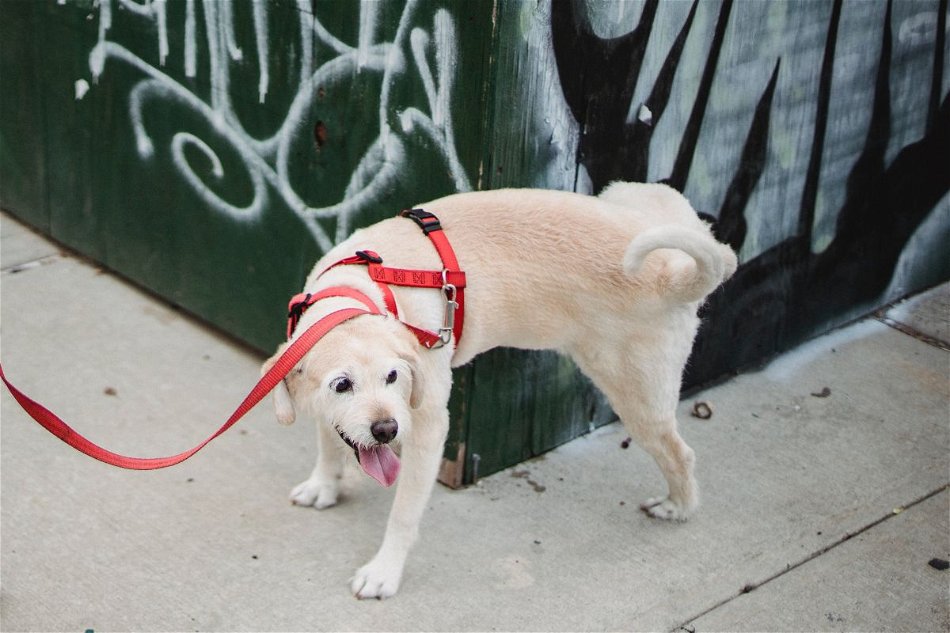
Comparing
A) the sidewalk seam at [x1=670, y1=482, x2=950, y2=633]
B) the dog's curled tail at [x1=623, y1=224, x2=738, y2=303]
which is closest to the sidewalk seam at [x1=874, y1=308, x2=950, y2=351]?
the sidewalk seam at [x1=670, y1=482, x2=950, y2=633]

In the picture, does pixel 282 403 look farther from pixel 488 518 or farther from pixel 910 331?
pixel 910 331

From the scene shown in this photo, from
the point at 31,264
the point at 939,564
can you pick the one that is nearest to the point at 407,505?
the point at 939,564

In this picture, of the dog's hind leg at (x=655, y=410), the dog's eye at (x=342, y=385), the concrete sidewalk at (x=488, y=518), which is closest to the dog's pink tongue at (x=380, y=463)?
the dog's eye at (x=342, y=385)

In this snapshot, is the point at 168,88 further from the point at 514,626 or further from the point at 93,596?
the point at 514,626

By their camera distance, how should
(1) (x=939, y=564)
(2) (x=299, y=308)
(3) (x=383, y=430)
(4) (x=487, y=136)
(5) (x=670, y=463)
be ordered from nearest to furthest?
1. (3) (x=383, y=430)
2. (2) (x=299, y=308)
3. (4) (x=487, y=136)
4. (1) (x=939, y=564)
5. (5) (x=670, y=463)

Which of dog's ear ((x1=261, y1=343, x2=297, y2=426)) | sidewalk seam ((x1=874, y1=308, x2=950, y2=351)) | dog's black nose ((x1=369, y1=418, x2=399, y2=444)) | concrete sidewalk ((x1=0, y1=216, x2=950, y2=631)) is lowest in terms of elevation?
concrete sidewalk ((x1=0, y1=216, x2=950, y2=631))

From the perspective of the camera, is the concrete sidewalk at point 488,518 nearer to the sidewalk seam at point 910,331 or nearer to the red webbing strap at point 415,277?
the sidewalk seam at point 910,331

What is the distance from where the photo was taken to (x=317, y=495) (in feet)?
12.7

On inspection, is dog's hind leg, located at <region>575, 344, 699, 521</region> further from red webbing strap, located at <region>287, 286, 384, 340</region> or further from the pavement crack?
the pavement crack

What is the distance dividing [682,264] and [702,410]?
133 centimetres

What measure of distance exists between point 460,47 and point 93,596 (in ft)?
6.61

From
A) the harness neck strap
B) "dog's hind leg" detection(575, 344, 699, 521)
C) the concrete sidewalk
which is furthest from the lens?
"dog's hind leg" detection(575, 344, 699, 521)

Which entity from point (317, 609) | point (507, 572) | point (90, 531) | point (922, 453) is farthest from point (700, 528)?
point (90, 531)

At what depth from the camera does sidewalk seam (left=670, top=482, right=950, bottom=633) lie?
335cm
